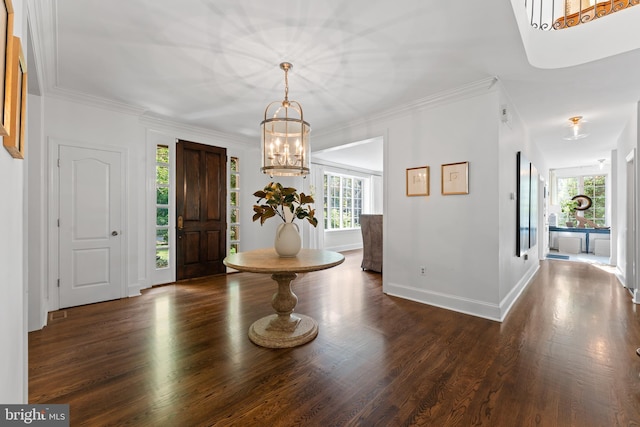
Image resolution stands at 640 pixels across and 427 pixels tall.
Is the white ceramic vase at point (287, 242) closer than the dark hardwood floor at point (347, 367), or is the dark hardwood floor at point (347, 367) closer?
the dark hardwood floor at point (347, 367)

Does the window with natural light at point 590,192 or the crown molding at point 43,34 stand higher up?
the crown molding at point 43,34

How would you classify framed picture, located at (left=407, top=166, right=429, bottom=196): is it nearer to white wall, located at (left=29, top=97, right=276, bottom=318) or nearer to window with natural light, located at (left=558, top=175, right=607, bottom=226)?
white wall, located at (left=29, top=97, right=276, bottom=318)

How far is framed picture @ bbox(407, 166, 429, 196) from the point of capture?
138 inches

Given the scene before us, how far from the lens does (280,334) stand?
250cm

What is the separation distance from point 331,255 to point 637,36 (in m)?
3.19

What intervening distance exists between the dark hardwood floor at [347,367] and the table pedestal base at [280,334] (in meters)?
0.08

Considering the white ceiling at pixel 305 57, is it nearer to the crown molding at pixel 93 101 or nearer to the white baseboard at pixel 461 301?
the crown molding at pixel 93 101

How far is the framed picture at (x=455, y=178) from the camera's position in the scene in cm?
317

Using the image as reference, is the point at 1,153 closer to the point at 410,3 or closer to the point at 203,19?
the point at 203,19

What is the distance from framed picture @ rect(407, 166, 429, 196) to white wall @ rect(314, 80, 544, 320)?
0.07 meters

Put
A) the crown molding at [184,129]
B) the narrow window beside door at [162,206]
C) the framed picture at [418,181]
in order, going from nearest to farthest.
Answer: the framed picture at [418,181]
the crown molding at [184,129]
the narrow window beside door at [162,206]

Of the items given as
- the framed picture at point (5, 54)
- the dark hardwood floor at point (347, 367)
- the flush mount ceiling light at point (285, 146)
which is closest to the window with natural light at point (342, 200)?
the dark hardwood floor at point (347, 367)

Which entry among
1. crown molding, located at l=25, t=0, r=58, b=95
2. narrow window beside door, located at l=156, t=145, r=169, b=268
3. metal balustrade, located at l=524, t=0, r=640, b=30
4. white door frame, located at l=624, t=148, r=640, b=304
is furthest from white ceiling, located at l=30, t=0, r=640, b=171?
white door frame, located at l=624, t=148, r=640, b=304

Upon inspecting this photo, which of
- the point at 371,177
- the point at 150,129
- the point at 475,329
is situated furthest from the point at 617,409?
the point at 371,177
